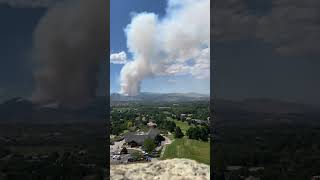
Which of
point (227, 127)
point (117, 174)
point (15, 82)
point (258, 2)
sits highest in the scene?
point (258, 2)

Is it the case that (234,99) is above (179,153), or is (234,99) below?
above

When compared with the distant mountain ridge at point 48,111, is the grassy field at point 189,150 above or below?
below

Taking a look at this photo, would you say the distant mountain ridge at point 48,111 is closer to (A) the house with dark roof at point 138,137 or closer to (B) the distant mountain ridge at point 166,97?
(B) the distant mountain ridge at point 166,97

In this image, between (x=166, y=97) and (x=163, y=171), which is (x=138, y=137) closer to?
(x=163, y=171)

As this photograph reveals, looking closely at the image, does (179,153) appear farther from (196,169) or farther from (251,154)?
(251,154)

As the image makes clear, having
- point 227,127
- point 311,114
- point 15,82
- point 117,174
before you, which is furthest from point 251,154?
point 15,82

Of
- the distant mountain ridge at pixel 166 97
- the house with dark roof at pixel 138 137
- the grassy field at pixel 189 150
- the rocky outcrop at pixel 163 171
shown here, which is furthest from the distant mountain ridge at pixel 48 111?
the grassy field at pixel 189 150
